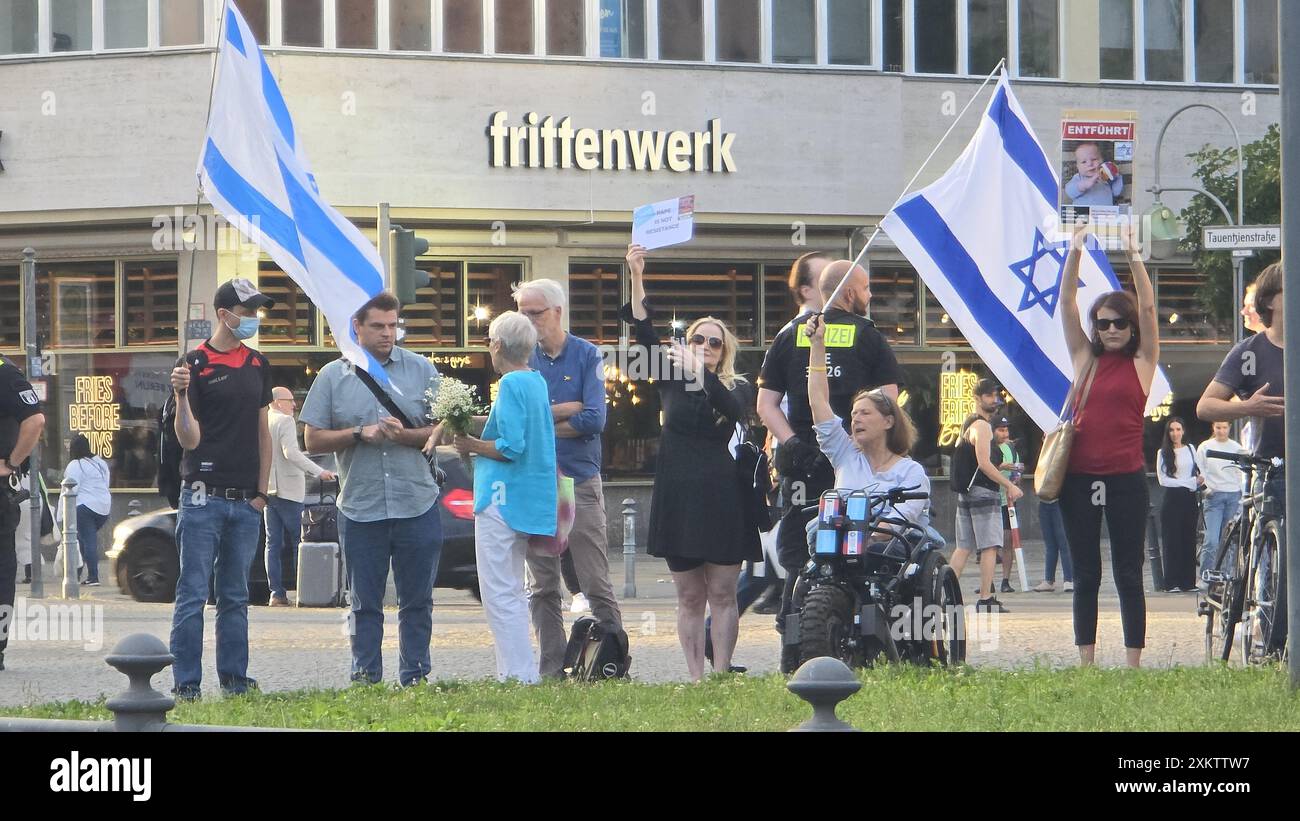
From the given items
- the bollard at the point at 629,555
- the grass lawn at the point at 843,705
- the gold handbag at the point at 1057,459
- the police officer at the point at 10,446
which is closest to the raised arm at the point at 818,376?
the gold handbag at the point at 1057,459

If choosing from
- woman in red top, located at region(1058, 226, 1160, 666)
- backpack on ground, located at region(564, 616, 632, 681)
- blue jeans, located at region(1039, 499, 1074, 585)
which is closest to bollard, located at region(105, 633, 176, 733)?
backpack on ground, located at region(564, 616, 632, 681)

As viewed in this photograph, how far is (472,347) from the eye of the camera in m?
24.8

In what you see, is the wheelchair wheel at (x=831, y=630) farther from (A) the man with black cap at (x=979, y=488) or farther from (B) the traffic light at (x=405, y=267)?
(A) the man with black cap at (x=979, y=488)

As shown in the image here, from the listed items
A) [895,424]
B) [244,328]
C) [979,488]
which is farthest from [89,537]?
[895,424]

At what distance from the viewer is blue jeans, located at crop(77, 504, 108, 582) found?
19906mm

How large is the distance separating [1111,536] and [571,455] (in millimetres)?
2865

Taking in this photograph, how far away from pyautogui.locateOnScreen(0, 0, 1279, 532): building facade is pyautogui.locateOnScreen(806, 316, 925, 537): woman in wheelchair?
1539 centimetres

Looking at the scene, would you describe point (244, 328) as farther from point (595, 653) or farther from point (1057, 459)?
point (1057, 459)

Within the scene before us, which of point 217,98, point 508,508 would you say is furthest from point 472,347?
point 508,508

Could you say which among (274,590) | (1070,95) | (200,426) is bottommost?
(274,590)

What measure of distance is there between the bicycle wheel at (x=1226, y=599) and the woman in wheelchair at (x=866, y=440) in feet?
5.22
